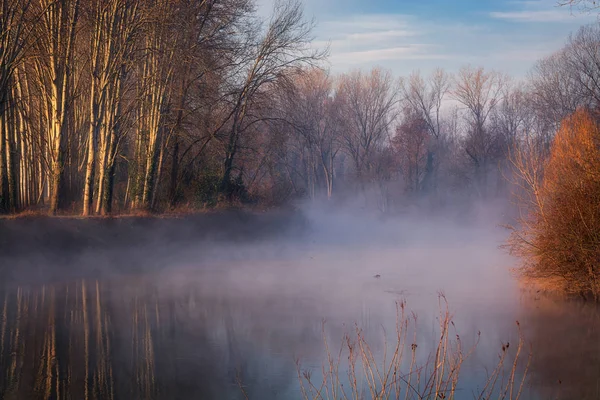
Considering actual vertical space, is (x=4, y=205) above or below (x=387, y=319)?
above

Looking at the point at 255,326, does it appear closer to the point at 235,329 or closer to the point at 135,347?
the point at 235,329

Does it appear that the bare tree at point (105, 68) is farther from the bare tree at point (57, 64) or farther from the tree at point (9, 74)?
the tree at point (9, 74)

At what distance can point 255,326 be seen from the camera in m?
12.5

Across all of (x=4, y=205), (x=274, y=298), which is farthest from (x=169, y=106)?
(x=274, y=298)

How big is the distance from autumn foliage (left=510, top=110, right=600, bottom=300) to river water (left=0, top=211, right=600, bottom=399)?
0.95 meters

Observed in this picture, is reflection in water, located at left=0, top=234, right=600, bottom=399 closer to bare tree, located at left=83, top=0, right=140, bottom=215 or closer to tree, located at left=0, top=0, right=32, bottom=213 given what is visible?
bare tree, located at left=83, top=0, right=140, bottom=215

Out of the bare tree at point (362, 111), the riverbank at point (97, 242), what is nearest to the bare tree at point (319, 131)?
the bare tree at point (362, 111)

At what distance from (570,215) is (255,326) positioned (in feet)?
25.1

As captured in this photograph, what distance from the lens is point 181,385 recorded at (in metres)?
8.73

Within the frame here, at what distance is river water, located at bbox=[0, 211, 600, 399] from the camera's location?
29.1 ft

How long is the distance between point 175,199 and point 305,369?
67.2 ft

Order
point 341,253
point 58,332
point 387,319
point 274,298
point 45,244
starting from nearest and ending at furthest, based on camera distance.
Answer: point 58,332 → point 387,319 → point 274,298 → point 45,244 → point 341,253

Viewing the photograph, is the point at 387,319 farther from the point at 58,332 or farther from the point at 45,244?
the point at 45,244

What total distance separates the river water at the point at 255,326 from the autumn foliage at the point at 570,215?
954mm
